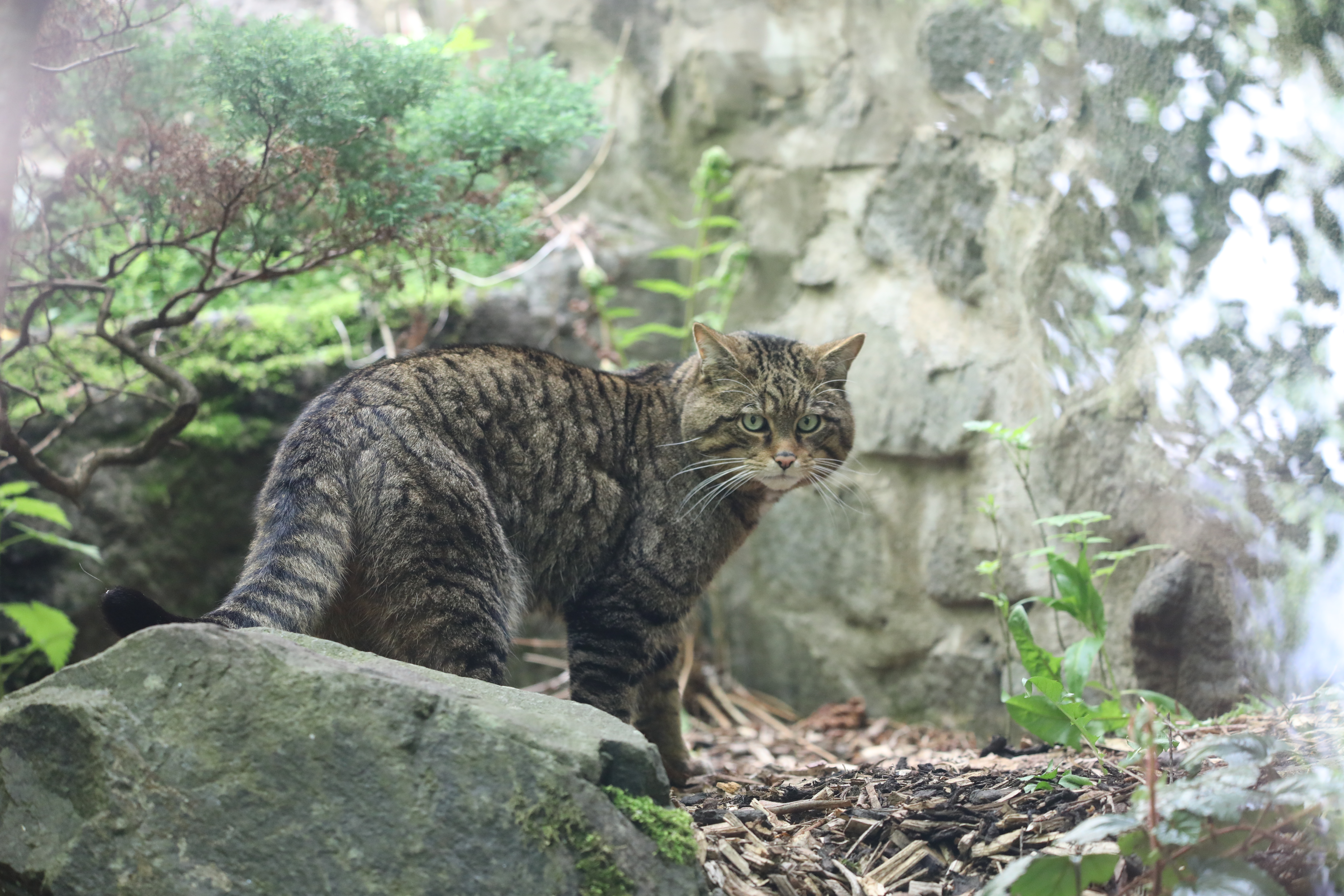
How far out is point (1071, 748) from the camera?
3.02 metres

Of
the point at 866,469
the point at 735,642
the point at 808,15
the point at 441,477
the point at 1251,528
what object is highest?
the point at 808,15

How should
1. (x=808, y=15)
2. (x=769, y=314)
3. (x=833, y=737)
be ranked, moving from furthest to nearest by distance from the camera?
(x=769, y=314) → (x=808, y=15) → (x=833, y=737)

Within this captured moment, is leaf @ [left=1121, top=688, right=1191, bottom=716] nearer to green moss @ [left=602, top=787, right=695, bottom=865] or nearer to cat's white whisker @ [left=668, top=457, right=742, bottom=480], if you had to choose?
cat's white whisker @ [left=668, top=457, right=742, bottom=480]

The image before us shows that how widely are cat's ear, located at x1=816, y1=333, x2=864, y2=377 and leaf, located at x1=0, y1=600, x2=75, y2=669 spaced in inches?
144

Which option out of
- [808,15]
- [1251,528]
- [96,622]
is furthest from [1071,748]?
[96,622]

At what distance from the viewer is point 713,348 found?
12.1 ft

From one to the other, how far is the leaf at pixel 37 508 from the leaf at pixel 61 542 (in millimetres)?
80

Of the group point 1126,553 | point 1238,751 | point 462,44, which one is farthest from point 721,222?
point 1238,751

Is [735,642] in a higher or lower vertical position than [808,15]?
lower

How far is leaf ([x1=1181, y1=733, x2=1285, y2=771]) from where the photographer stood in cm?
201

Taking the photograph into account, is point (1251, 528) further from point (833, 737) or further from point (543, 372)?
point (543, 372)

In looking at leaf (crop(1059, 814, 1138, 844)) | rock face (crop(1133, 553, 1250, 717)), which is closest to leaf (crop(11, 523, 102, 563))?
leaf (crop(1059, 814, 1138, 844))

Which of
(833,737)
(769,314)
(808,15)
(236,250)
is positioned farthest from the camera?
(769,314)

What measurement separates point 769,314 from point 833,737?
2.51 m
